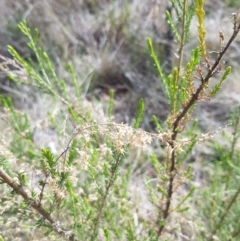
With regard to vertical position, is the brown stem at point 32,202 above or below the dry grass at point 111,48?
below

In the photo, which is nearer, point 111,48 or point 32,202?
point 32,202

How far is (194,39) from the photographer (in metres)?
4.08

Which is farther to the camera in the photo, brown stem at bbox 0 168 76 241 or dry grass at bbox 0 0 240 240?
dry grass at bbox 0 0 240 240

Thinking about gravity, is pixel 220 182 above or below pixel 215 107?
below

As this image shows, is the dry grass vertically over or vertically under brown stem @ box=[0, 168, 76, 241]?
over

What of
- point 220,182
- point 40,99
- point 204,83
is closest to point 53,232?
point 204,83

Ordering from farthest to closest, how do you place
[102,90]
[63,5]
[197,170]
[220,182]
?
[63,5] → [102,90] → [197,170] → [220,182]

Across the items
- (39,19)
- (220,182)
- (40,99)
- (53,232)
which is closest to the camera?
(53,232)

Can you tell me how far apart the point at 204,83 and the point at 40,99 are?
8.55 ft

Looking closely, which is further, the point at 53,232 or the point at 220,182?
the point at 220,182

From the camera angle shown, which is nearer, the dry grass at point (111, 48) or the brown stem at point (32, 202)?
the brown stem at point (32, 202)

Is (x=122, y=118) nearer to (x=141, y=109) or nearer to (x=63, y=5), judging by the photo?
(x=63, y=5)

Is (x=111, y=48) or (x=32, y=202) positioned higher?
(x=111, y=48)

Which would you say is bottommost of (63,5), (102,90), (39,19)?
(102,90)
